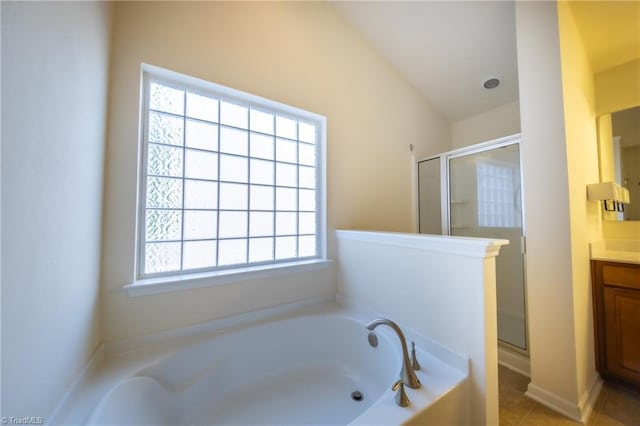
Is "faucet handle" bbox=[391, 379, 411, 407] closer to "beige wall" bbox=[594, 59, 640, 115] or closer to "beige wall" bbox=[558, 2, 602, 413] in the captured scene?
"beige wall" bbox=[558, 2, 602, 413]

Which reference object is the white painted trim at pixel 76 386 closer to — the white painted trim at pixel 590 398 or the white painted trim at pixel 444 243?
the white painted trim at pixel 444 243

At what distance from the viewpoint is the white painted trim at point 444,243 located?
103 cm

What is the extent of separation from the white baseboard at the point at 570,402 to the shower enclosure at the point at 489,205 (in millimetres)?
387

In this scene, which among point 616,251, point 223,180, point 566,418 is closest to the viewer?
point 566,418

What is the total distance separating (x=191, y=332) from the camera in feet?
4.75

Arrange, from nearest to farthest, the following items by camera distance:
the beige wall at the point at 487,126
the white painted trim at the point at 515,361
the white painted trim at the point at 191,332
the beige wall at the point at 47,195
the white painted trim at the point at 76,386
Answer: the beige wall at the point at 47,195 → the white painted trim at the point at 76,386 → the white painted trim at the point at 191,332 → the white painted trim at the point at 515,361 → the beige wall at the point at 487,126

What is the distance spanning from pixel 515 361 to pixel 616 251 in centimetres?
120

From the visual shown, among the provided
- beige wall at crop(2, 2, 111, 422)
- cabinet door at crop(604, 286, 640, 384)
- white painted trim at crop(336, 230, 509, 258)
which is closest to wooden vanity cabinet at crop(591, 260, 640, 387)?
cabinet door at crop(604, 286, 640, 384)

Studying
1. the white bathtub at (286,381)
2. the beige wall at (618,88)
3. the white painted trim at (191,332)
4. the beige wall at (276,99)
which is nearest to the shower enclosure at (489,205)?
the beige wall at (276,99)

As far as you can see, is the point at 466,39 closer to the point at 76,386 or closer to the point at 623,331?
the point at 623,331

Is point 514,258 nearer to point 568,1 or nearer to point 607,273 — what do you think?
point 607,273

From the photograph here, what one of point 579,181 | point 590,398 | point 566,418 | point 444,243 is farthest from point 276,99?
point 590,398

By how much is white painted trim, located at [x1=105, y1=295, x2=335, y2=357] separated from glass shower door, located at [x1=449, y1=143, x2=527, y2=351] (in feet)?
6.08

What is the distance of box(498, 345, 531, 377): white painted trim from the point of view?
5.83ft
